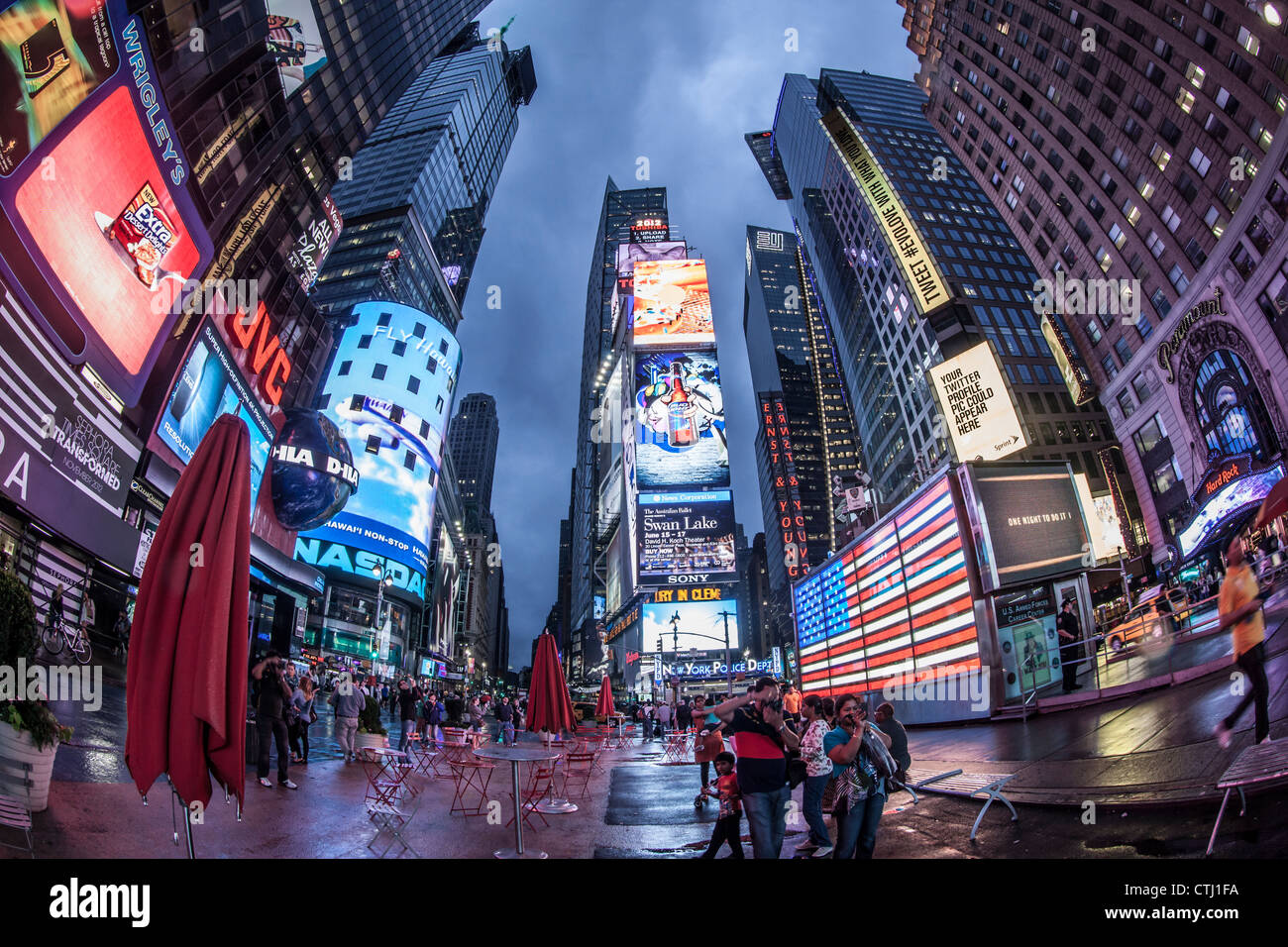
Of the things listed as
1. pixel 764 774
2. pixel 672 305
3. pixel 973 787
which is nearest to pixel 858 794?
pixel 764 774

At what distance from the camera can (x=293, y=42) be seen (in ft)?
97.6

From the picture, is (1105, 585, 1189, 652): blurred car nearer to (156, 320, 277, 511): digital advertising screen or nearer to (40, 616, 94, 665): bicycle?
(40, 616, 94, 665): bicycle

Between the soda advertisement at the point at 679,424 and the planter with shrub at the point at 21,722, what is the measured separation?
6681 centimetres

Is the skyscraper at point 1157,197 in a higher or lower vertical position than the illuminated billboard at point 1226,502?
higher

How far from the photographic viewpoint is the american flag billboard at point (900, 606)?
15305 millimetres

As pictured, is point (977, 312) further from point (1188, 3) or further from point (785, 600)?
point (785, 600)

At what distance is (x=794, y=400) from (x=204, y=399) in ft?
480

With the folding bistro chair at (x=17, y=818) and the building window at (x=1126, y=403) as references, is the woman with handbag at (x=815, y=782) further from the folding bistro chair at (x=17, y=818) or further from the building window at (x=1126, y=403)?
the building window at (x=1126, y=403)

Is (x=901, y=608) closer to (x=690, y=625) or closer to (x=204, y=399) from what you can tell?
(x=204, y=399)

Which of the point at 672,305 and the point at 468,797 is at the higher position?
the point at 672,305

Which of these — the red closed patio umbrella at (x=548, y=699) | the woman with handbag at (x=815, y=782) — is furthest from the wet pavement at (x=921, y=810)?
the red closed patio umbrella at (x=548, y=699)

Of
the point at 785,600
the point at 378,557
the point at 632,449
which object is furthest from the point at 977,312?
the point at 785,600

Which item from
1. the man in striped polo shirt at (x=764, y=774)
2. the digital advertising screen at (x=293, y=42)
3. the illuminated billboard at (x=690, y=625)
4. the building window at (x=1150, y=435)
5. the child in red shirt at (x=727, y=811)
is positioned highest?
the digital advertising screen at (x=293, y=42)

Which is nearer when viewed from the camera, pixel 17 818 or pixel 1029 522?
pixel 17 818
